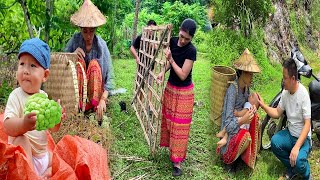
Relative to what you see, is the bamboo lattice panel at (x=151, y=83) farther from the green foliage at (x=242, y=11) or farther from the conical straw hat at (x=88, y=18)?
the green foliage at (x=242, y=11)

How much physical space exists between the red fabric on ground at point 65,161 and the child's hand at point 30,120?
162 millimetres

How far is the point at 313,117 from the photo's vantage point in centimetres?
473

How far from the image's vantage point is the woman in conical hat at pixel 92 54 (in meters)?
4.15

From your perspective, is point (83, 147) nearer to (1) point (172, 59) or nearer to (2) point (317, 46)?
(1) point (172, 59)

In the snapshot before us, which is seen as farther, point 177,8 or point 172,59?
point 177,8

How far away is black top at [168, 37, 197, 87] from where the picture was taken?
155 inches

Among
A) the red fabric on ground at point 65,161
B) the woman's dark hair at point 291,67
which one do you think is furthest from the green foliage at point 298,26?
the red fabric on ground at point 65,161

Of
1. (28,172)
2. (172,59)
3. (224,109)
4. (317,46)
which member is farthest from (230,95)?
(317,46)

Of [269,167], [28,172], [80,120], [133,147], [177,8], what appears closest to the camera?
[28,172]

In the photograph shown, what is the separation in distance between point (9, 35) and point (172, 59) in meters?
2.61

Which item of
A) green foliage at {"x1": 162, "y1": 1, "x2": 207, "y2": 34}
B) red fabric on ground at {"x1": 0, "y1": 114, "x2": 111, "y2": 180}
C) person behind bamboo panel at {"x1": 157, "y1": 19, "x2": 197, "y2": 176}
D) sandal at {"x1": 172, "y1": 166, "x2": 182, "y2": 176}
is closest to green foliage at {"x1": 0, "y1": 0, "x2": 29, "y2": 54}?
person behind bamboo panel at {"x1": 157, "y1": 19, "x2": 197, "y2": 176}

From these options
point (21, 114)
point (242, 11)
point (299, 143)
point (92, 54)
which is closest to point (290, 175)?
point (299, 143)

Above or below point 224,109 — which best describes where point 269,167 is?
below

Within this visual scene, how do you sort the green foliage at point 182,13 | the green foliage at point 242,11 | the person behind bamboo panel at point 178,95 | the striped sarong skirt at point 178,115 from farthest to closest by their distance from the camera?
the green foliage at point 182,13, the green foliage at point 242,11, the striped sarong skirt at point 178,115, the person behind bamboo panel at point 178,95
